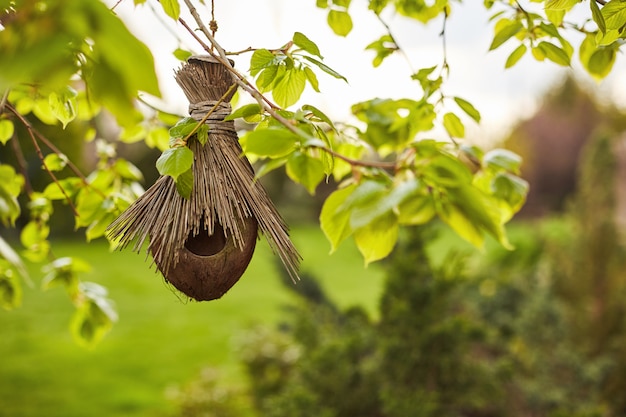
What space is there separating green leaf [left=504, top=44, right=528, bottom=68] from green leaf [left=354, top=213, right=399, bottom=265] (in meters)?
0.71

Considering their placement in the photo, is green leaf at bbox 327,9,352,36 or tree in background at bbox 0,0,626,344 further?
green leaf at bbox 327,9,352,36

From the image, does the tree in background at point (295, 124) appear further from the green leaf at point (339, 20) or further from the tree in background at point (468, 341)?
the tree in background at point (468, 341)

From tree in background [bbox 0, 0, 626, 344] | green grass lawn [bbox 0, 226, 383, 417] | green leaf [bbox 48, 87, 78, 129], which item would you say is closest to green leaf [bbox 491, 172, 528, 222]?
tree in background [bbox 0, 0, 626, 344]

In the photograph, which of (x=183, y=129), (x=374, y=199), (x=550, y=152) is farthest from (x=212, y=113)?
(x=550, y=152)

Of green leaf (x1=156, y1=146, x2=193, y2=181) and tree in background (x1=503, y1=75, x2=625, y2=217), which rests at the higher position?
tree in background (x1=503, y1=75, x2=625, y2=217)

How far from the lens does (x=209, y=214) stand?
3.17 feet

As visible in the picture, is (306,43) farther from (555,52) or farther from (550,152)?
(550,152)

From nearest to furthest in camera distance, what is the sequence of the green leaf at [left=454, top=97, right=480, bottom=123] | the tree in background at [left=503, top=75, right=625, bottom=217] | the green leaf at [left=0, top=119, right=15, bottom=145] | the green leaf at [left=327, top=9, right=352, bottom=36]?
the green leaf at [left=454, top=97, right=480, bottom=123] → the green leaf at [left=327, top=9, right=352, bottom=36] → the green leaf at [left=0, top=119, right=15, bottom=145] → the tree in background at [left=503, top=75, right=625, bottom=217]

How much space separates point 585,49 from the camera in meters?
1.39

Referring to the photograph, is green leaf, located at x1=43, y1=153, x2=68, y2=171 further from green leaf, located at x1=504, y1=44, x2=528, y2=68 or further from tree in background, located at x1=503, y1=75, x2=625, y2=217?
tree in background, located at x1=503, y1=75, x2=625, y2=217

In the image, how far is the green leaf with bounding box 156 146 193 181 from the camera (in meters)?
0.83

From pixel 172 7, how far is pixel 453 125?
667 millimetres

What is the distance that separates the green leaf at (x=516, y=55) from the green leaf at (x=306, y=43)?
598 mm

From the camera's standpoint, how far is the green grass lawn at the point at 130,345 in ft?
16.9
